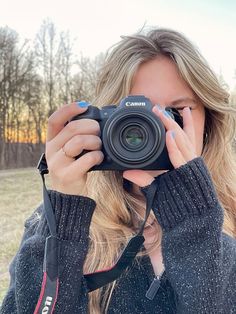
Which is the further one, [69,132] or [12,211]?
[12,211]

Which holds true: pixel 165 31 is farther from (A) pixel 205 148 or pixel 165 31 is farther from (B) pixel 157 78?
(A) pixel 205 148

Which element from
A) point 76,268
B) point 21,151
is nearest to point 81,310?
point 76,268

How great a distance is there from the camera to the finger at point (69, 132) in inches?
44.7

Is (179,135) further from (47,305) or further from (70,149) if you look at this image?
(47,305)

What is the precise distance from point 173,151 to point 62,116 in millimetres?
288

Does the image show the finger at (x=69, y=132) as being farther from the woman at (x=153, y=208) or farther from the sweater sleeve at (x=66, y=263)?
the sweater sleeve at (x=66, y=263)

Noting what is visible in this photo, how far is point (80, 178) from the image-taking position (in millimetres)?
1138

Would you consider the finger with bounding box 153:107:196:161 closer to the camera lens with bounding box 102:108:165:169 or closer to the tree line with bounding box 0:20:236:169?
the camera lens with bounding box 102:108:165:169

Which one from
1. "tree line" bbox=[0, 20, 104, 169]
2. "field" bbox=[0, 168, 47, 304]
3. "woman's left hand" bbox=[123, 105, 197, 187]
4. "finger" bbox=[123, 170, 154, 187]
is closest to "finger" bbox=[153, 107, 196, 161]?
"woman's left hand" bbox=[123, 105, 197, 187]

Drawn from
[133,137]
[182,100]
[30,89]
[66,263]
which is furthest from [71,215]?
[30,89]

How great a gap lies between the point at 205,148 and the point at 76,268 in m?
0.57

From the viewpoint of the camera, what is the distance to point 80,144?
3.70 ft

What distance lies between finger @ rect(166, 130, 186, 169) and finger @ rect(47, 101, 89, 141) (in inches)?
9.4

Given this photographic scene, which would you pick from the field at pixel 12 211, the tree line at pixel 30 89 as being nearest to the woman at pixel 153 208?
the field at pixel 12 211
